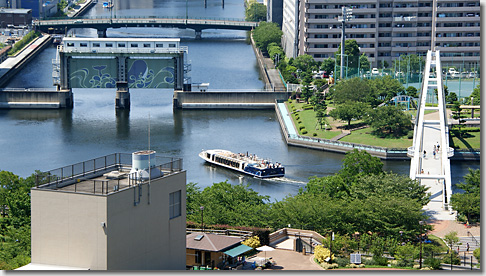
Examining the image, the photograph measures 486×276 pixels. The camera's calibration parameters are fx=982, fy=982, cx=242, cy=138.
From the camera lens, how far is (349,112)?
87.6 metres

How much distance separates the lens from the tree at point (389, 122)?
84625 millimetres

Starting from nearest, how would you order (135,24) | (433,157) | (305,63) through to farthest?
(433,157), (305,63), (135,24)

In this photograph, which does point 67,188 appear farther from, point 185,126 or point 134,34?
point 134,34

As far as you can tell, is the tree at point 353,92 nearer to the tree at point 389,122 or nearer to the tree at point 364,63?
the tree at point 389,122

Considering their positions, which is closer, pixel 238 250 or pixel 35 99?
pixel 238 250

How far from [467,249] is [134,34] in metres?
128

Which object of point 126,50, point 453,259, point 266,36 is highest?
point 266,36

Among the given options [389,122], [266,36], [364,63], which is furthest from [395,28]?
[389,122]

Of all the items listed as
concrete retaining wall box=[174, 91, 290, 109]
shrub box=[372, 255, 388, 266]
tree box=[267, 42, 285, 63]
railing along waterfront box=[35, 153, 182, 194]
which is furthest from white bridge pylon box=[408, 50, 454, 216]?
tree box=[267, 42, 285, 63]

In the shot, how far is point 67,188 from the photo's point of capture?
3192cm

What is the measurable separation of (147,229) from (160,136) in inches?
2128

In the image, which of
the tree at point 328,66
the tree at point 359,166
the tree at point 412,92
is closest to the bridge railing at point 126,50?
the tree at point 328,66

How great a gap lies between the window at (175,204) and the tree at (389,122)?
52028 millimetres

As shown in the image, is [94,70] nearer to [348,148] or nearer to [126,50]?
[126,50]
